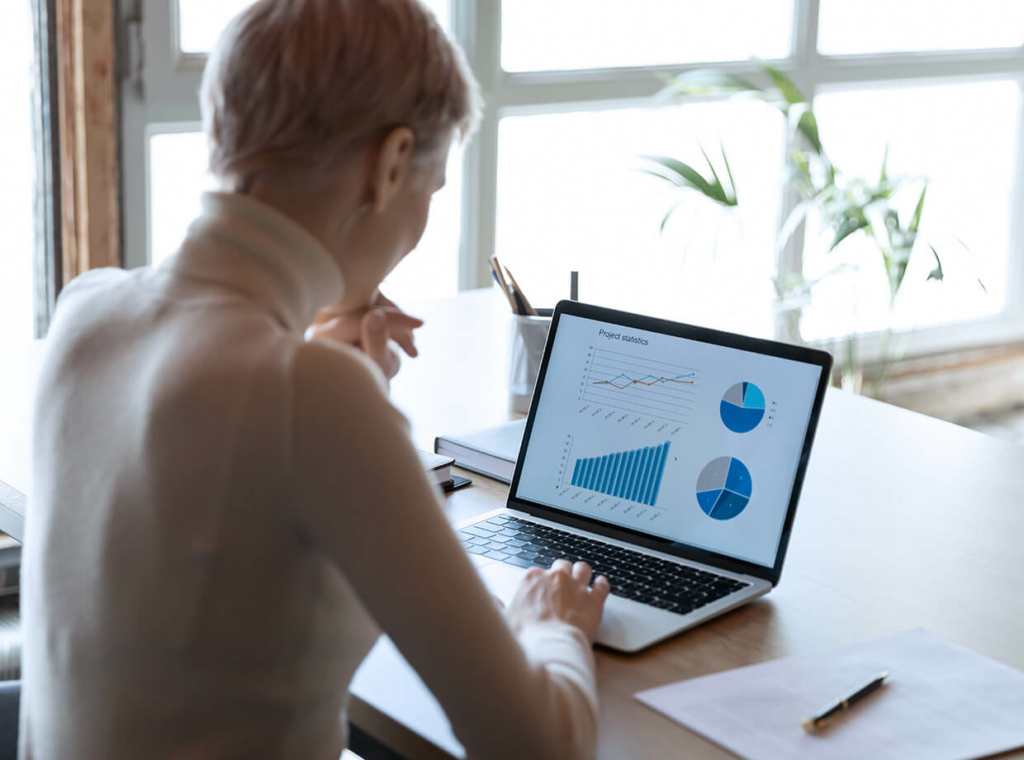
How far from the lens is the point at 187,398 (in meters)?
0.78

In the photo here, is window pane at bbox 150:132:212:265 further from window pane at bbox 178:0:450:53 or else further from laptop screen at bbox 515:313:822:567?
laptop screen at bbox 515:313:822:567

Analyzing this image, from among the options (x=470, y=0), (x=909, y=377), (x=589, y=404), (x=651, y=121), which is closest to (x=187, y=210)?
(x=470, y=0)

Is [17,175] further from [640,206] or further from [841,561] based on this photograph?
[841,561]

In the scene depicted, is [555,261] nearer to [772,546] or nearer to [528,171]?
[528,171]

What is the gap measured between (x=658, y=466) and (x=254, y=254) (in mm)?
569

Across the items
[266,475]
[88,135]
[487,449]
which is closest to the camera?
[266,475]

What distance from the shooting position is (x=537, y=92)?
11.4 feet

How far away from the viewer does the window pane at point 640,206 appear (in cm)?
360

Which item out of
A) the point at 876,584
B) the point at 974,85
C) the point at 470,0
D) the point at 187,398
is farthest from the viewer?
the point at 974,85

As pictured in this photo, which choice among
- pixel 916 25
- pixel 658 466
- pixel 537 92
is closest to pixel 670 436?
pixel 658 466

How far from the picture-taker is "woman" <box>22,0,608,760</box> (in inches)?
30.5

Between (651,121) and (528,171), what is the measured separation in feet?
1.53

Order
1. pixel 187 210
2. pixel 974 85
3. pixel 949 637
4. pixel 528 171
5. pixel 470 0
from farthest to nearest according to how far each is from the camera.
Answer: pixel 974 85, pixel 528 171, pixel 470 0, pixel 187 210, pixel 949 637

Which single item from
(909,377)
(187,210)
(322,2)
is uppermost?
(322,2)
